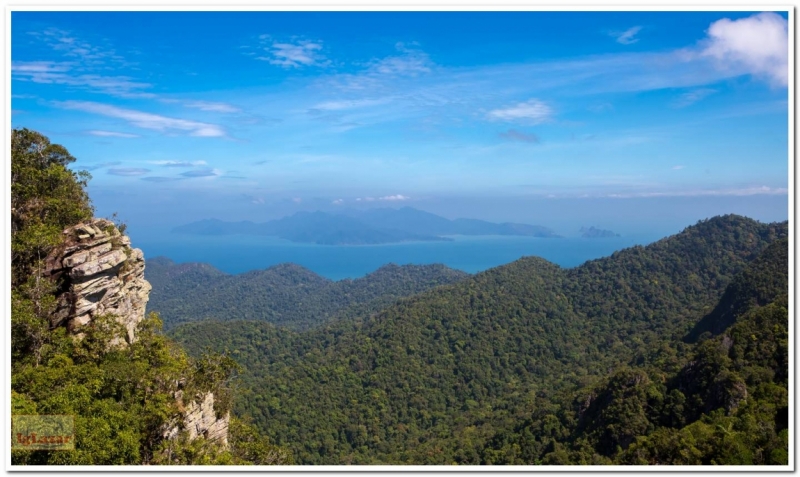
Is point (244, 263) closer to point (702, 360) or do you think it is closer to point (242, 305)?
point (242, 305)

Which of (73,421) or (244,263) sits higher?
(73,421)

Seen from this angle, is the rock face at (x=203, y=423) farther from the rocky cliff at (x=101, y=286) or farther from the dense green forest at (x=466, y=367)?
the dense green forest at (x=466, y=367)

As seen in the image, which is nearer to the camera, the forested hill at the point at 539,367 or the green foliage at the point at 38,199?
the green foliage at the point at 38,199

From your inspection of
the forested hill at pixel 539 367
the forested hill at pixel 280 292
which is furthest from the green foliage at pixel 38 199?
the forested hill at pixel 280 292

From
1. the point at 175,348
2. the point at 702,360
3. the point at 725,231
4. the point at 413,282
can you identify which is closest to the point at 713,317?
the point at 702,360

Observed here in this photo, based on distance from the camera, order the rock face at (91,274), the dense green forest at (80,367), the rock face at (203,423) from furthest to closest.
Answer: the rock face at (203,423), the rock face at (91,274), the dense green forest at (80,367)

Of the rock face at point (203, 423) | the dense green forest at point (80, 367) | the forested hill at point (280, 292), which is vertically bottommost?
the forested hill at point (280, 292)
